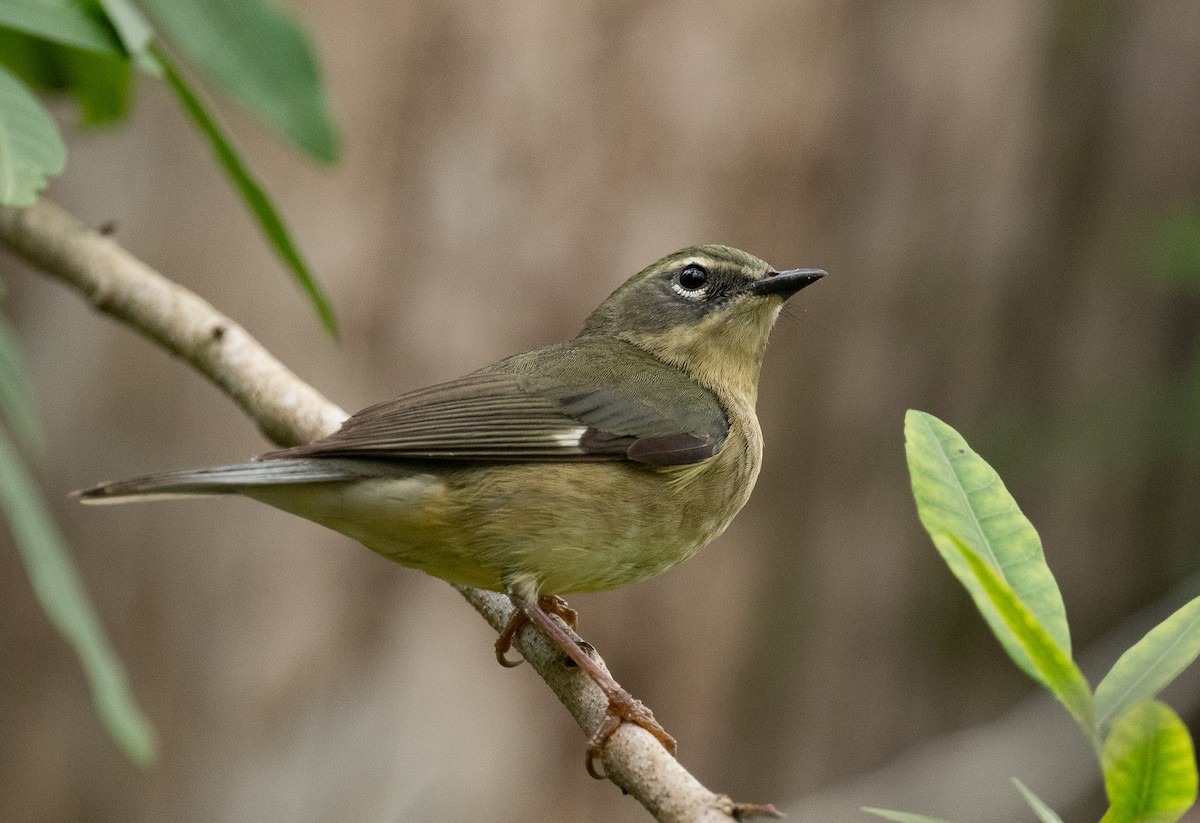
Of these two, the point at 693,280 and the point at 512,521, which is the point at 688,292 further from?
the point at 512,521

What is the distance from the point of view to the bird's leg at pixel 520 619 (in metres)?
3.23

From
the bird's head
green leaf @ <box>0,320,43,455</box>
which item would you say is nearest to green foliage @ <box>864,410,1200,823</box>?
green leaf @ <box>0,320,43,455</box>

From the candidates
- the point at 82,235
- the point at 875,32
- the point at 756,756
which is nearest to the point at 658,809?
the point at 82,235

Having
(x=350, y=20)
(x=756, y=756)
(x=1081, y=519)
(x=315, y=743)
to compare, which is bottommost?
(x=756, y=756)

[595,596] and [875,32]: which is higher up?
[875,32]

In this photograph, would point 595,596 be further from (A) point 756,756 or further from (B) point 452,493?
(B) point 452,493

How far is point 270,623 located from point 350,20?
284 centimetres

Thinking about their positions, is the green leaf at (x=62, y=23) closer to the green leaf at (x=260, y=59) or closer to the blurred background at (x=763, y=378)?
the green leaf at (x=260, y=59)

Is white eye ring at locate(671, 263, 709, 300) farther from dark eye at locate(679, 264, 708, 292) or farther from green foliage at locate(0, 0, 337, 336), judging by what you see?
green foliage at locate(0, 0, 337, 336)

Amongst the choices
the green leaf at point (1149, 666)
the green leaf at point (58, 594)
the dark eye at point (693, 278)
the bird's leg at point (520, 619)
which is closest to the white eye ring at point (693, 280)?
the dark eye at point (693, 278)

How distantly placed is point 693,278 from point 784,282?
13.1 inches

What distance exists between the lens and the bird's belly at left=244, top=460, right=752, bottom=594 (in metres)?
3.05

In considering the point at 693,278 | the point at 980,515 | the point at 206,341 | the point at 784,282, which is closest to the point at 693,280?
the point at 693,278

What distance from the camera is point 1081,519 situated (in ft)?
23.8
